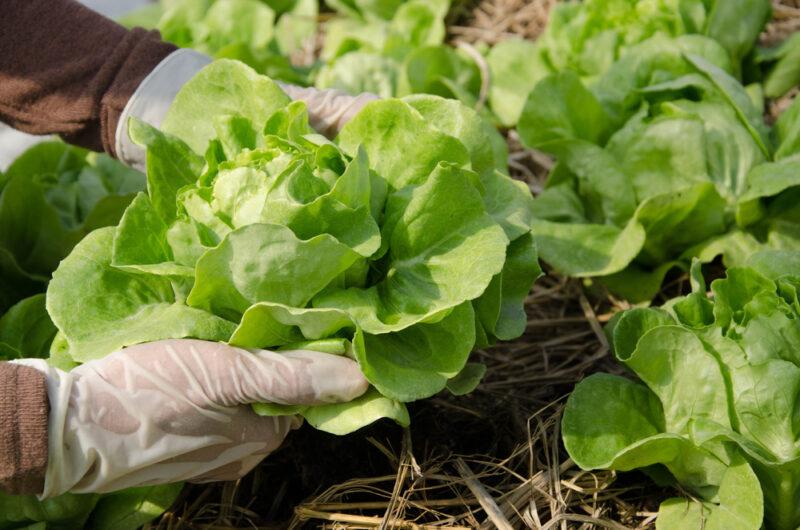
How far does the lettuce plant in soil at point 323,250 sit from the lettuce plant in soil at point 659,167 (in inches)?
18.2

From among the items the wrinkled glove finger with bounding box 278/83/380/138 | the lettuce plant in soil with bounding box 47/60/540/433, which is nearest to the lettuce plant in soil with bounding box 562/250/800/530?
the lettuce plant in soil with bounding box 47/60/540/433

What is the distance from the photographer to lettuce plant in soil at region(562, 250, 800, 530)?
1471 millimetres

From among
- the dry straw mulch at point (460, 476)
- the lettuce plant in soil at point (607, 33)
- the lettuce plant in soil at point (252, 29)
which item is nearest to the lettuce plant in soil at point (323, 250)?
the dry straw mulch at point (460, 476)

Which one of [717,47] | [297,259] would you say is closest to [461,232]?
[297,259]

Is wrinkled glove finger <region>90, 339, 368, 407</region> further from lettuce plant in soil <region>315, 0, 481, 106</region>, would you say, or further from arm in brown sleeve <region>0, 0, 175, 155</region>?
lettuce plant in soil <region>315, 0, 481, 106</region>

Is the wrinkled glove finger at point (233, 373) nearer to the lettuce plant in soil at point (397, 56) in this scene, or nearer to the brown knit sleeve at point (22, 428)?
the brown knit sleeve at point (22, 428)

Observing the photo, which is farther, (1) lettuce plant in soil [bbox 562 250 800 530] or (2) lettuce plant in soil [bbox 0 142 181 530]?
(2) lettuce plant in soil [bbox 0 142 181 530]

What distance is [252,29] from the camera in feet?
10.4

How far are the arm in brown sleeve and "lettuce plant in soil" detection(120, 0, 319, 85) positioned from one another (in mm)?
552

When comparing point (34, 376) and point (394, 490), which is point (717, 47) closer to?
point (394, 490)

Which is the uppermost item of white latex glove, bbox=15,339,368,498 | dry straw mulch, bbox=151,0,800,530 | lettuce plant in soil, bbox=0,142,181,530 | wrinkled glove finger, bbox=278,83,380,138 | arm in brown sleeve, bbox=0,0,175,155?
arm in brown sleeve, bbox=0,0,175,155

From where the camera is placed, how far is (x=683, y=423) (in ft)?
5.14

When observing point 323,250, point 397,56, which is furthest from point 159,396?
point 397,56

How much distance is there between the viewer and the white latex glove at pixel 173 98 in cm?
196
